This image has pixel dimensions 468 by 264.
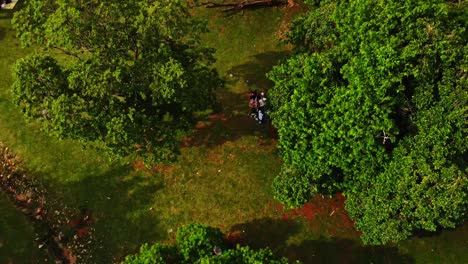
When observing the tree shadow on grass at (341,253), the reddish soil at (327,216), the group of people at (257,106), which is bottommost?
the tree shadow on grass at (341,253)

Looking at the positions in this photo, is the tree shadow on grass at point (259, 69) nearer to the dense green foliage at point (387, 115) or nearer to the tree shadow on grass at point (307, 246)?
the dense green foliage at point (387, 115)

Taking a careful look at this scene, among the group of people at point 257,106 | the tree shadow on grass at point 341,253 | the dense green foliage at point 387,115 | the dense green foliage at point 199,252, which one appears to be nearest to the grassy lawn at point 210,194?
the tree shadow on grass at point 341,253

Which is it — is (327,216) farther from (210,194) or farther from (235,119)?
(235,119)

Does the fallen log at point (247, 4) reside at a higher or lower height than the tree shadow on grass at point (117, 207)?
higher

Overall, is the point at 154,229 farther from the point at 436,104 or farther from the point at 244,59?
the point at 436,104

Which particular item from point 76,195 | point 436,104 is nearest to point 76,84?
point 76,195

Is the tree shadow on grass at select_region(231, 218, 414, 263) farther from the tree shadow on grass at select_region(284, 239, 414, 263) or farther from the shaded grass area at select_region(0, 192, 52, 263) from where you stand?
the shaded grass area at select_region(0, 192, 52, 263)

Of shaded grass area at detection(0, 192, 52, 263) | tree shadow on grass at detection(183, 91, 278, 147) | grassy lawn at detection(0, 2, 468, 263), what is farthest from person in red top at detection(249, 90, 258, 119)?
shaded grass area at detection(0, 192, 52, 263)

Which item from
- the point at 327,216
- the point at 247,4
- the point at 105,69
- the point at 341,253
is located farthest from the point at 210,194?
the point at 247,4
